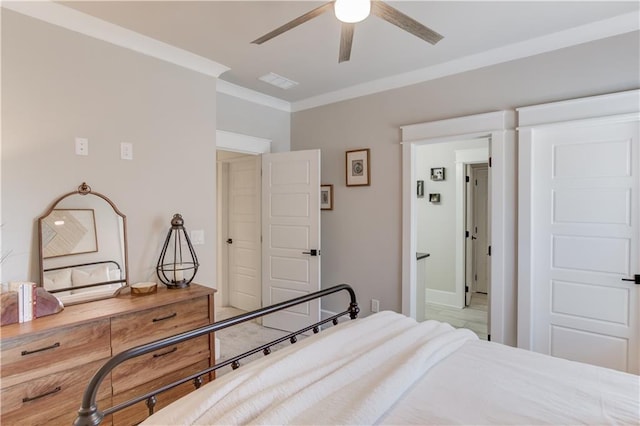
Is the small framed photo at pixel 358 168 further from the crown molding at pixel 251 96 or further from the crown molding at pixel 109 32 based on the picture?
the crown molding at pixel 109 32

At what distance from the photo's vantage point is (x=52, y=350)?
1.74 m

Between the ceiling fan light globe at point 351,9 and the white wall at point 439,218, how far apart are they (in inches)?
127

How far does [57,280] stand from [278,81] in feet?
8.31

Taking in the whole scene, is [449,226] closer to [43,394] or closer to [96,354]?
[96,354]

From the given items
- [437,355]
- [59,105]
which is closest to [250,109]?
[59,105]

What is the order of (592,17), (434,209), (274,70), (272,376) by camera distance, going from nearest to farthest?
1. (272,376)
2. (592,17)
3. (274,70)
4. (434,209)

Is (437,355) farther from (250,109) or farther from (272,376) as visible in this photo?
(250,109)

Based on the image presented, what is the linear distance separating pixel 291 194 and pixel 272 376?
271 cm

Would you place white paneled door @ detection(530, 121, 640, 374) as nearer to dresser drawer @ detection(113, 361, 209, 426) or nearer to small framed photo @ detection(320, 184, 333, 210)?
small framed photo @ detection(320, 184, 333, 210)

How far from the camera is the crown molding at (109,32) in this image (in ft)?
6.79

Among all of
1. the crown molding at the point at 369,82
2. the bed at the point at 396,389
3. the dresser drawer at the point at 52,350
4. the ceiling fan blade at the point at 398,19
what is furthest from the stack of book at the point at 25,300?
the ceiling fan blade at the point at 398,19

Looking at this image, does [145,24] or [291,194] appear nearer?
[145,24]

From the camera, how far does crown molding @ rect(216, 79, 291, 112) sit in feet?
11.5

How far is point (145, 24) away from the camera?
2359mm
